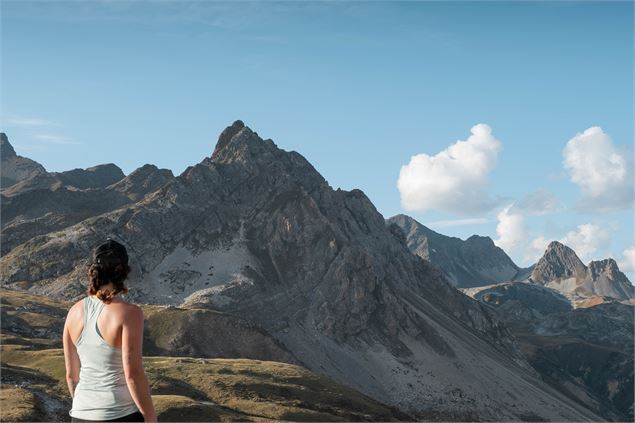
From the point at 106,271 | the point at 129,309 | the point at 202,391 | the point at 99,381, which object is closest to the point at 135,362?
the point at 99,381

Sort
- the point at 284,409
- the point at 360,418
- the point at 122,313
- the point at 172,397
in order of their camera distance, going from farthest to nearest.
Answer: the point at 360,418, the point at 284,409, the point at 172,397, the point at 122,313

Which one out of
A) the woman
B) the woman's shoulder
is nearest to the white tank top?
the woman

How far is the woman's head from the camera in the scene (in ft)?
35.5

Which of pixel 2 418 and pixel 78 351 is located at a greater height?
pixel 78 351

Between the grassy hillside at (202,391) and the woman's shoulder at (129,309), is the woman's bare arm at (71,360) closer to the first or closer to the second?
the woman's shoulder at (129,309)

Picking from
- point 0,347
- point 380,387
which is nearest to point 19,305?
point 0,347

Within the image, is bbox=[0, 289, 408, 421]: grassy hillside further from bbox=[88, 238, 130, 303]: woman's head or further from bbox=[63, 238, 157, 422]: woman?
bbox=[88, 238, 130, 303]: woman's head

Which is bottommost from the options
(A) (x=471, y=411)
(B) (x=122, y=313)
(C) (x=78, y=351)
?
(A) (x=471, y=411)

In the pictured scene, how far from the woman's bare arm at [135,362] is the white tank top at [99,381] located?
21 cm

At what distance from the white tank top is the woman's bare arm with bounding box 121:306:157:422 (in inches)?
8.1

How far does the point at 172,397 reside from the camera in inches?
3423

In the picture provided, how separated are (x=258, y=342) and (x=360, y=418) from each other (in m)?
74.6

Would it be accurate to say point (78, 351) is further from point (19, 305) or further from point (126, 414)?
point (19, 305)

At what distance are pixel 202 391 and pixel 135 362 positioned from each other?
102272 millimetres
